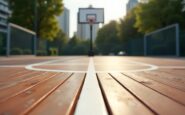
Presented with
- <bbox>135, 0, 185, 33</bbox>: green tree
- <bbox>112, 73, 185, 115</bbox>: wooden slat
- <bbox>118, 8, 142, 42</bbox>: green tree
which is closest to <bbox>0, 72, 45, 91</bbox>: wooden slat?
<bbox>112, 73, 185, 115</bbox>: wooden slat

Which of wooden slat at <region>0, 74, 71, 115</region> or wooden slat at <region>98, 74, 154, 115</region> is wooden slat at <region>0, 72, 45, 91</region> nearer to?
wooden slat at <region>0, 74, 71, 115</region>

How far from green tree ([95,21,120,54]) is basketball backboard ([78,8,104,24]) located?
31724mm

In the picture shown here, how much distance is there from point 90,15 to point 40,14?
35.8 ft

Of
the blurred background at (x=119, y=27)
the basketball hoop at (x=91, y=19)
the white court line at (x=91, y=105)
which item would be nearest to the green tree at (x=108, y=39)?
the blurred background at (x=119, y=27)

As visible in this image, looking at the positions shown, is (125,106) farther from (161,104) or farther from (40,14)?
(40,14)

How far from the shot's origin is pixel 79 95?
2037 millimetres

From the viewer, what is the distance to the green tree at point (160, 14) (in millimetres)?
35750

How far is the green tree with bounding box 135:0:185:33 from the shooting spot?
1407 inches

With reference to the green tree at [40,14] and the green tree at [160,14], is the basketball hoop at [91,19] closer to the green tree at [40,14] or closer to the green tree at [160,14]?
the green tree at [40,14]

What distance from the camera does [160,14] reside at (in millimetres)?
36906

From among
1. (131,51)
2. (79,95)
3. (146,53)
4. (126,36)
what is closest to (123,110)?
(79,95)

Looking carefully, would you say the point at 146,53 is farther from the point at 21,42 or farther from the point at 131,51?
the point at 21,42

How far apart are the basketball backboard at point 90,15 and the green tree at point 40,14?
9.84 metres

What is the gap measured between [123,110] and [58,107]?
0.33 metres
